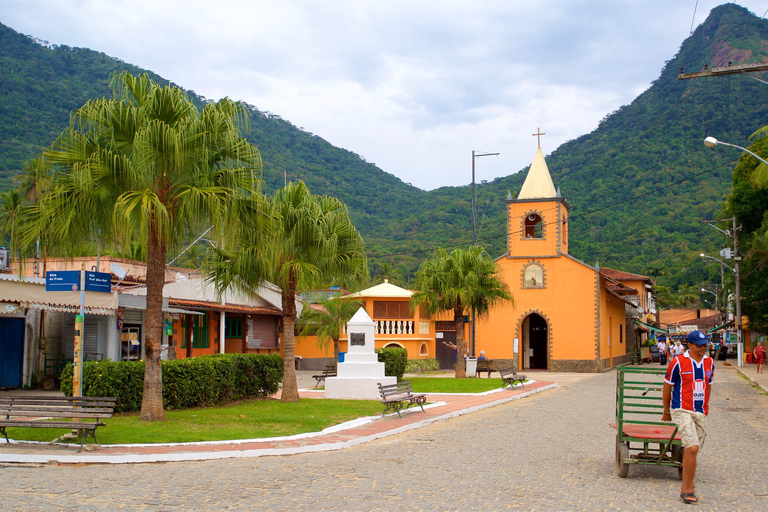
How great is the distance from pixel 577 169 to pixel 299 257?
56.7 m

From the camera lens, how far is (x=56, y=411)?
10.8 meters

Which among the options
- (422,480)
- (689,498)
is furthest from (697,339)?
(422,480)

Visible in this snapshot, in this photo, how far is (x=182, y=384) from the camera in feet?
50.8

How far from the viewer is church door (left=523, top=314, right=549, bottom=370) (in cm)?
4306

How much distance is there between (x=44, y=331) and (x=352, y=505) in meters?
17.9

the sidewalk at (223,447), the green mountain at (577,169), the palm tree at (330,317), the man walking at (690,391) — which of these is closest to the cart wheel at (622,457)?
the man walking at (690,391)

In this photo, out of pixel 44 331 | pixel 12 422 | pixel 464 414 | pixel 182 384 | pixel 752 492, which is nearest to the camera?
pixel 752 492

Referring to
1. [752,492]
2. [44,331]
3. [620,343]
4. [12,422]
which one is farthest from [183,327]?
[620,343]

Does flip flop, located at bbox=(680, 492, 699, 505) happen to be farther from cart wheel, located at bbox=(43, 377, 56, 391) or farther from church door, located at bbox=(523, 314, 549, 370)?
church door, located at bbox=(523, 314, 549, 370)

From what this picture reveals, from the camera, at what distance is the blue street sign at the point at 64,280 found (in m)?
11.9

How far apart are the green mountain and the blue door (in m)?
34.4

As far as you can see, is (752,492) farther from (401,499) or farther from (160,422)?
(160,422)

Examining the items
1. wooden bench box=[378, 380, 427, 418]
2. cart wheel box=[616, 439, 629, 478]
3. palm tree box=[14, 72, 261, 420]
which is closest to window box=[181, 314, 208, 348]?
wooden bench box=[378, 380, 427, 418]

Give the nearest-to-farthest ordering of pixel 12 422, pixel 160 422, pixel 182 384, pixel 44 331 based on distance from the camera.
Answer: pixel 12 422 < pixel 160 422 < pixel 182 384 < pixel 44 331
